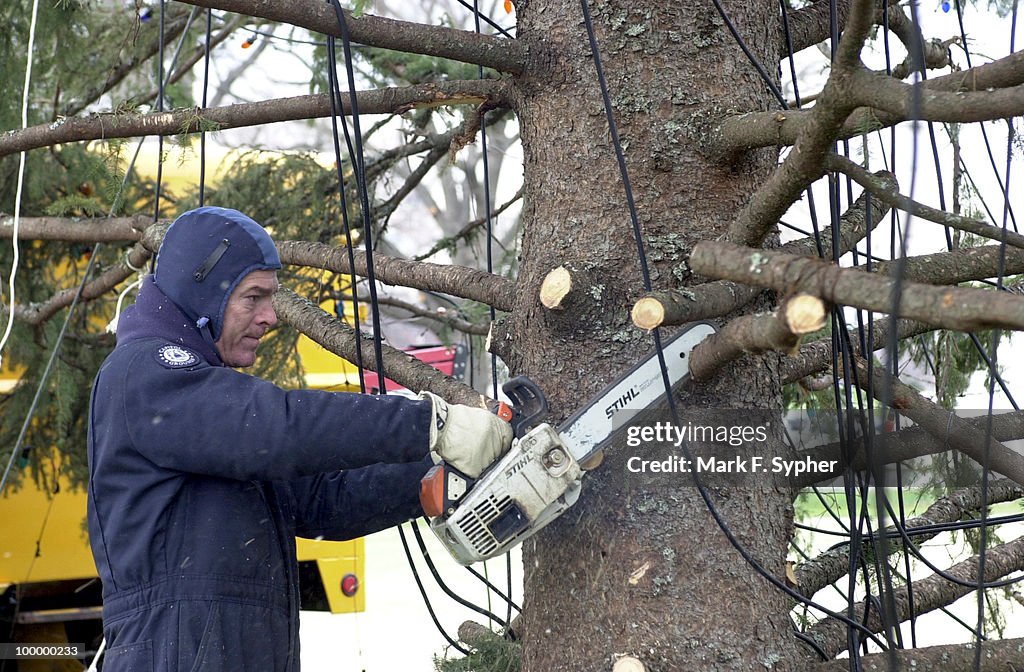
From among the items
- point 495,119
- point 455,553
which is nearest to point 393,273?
point 455,553

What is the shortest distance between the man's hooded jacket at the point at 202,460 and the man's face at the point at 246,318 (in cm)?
3

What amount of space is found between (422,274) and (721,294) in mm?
956

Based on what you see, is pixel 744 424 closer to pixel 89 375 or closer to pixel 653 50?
pixel 653 50

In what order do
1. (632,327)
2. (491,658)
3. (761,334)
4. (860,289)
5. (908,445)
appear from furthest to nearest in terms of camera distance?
(491,658), (908,445), (632,327), (761,334), (860,289)

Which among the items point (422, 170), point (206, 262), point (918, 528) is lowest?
point (918, 528)

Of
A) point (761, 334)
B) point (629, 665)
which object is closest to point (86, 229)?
point (629, 665)

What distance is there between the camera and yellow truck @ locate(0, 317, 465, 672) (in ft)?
18.6

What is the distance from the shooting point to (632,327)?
2166 mm

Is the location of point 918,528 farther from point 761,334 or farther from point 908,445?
point 761,334

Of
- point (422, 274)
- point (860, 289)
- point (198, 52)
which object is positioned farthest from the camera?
point (198, 52)

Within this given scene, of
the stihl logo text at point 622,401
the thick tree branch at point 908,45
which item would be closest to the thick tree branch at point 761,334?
the stihl logo text at point 622,401

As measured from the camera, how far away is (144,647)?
2131 millimetres

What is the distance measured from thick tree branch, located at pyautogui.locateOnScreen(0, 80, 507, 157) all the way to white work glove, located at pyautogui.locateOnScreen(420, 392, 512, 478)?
2.62 ft

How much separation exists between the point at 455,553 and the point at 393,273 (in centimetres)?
83
